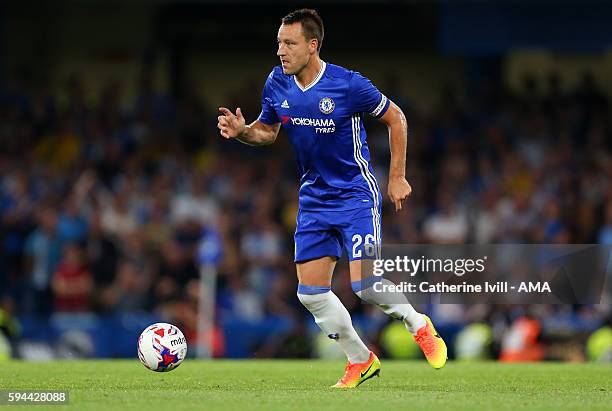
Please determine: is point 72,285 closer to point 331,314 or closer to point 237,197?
point 237,197

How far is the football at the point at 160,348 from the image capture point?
395 inches

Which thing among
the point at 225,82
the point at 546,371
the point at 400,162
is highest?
the point at 225,82

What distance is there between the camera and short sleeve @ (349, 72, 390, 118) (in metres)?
9.31

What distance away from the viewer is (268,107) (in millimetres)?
9711

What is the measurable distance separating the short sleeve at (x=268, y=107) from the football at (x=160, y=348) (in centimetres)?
187

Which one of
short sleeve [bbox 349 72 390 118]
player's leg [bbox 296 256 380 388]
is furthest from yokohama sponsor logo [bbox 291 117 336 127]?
player's leg [bbox 296 256 380 388]

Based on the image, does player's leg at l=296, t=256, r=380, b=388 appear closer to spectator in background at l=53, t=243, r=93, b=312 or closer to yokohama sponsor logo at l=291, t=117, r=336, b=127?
yokohama sponsor logo at l=291, t=117, r=336, b=127

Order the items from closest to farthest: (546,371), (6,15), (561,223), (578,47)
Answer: (546,371) < (561,223) < (578,47) < (6,15)

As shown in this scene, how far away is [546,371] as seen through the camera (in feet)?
39.4

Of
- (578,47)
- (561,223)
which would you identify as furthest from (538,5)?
(561,223)

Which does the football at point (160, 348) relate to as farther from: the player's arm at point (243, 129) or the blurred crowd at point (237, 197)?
the blurred crowd at point (237, 197)

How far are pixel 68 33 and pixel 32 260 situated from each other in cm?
723

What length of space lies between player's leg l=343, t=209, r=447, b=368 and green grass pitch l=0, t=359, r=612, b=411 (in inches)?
14.0

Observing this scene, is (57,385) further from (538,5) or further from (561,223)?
(538,5)
